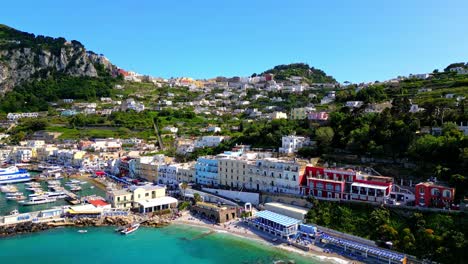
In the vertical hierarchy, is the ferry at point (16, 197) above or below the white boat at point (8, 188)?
below

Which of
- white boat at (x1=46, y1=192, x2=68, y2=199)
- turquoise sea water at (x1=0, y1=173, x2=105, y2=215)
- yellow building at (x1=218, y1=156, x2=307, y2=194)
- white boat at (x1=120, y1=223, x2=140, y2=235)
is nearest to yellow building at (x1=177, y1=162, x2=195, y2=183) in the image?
yellow building at (x1=218, y1=156, x2=307, y2=194)

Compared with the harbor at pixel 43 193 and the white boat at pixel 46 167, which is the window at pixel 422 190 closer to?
the harbor at pixel 43 193

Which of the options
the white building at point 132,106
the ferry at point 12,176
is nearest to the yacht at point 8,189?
the ferry at point 12,176

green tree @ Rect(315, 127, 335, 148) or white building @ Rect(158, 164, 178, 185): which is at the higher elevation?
green tree @ Rect(315, 127, 335, 148)

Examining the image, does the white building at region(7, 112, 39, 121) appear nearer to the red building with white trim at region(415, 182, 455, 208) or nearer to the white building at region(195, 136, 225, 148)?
the white building at region(195, 136, 225, 148)

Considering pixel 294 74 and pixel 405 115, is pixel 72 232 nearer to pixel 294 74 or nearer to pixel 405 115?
pixel 405 115
